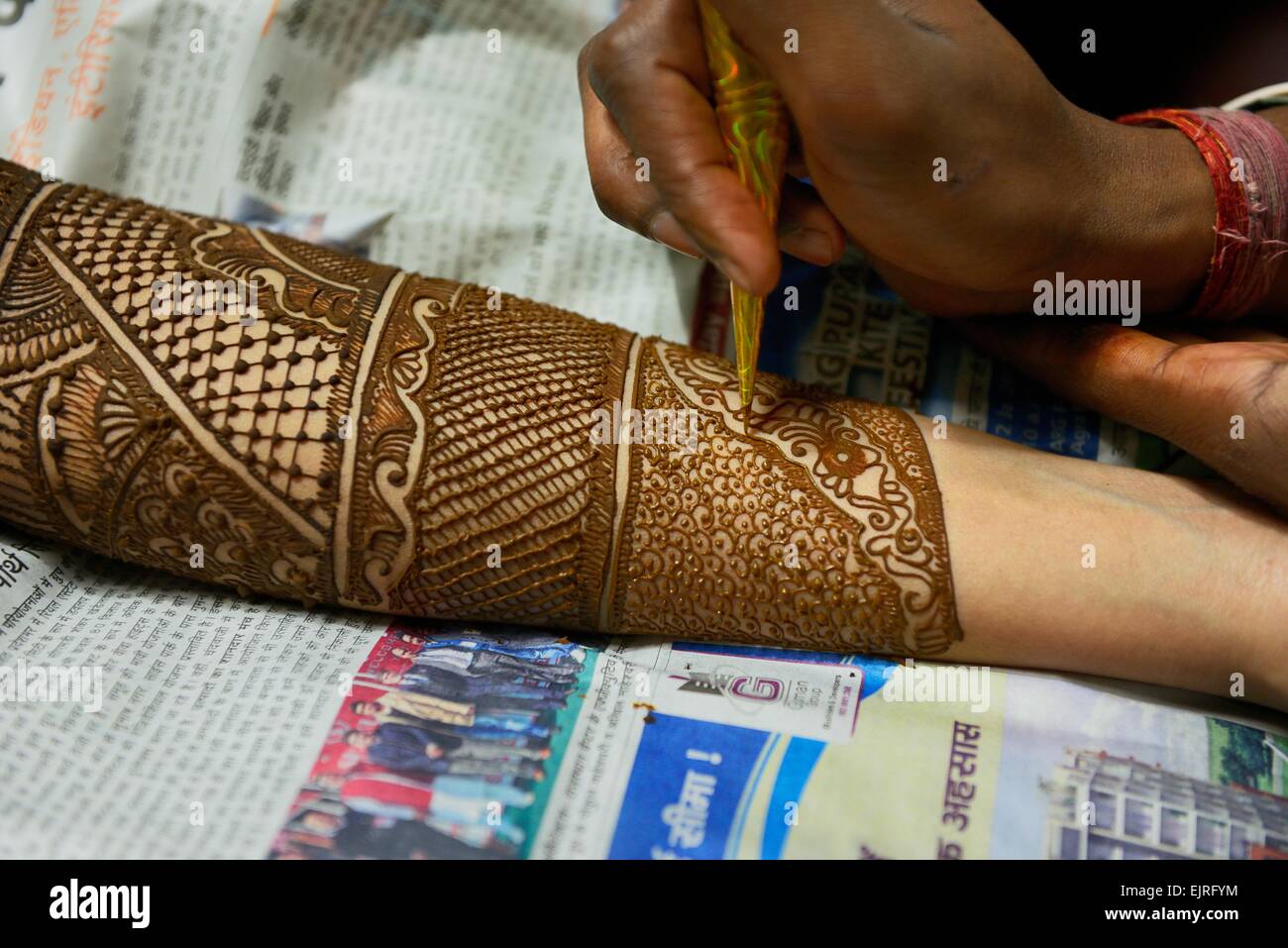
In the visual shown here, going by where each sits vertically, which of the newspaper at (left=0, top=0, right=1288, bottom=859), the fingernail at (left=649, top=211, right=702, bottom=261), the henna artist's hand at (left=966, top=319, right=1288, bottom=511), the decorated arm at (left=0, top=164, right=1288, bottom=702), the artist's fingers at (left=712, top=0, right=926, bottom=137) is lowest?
the newspaper at (left=0, top=0, right=1288, bottom=859)

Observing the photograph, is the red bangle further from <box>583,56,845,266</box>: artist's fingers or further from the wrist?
<box>583,56,845,266</box>: artist's fingers

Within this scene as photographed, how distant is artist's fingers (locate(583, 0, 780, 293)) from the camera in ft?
2.68

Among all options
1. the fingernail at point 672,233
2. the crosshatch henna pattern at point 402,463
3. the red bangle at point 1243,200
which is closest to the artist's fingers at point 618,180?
the fingernail at point 672,233

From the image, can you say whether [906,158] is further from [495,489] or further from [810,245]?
[495,489]

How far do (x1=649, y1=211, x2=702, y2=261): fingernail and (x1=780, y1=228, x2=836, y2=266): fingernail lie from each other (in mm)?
93

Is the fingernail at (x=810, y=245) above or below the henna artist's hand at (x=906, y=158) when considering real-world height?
below

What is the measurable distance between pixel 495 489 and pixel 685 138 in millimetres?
336

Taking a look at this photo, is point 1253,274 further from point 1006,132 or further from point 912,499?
point 912,499

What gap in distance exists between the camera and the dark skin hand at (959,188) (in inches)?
31.5

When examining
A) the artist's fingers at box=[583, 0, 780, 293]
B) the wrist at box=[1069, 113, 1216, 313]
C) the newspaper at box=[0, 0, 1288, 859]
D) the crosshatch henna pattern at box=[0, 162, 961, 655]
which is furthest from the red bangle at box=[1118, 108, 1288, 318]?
the artist's fingers at box=[583, 0, 780, 293]

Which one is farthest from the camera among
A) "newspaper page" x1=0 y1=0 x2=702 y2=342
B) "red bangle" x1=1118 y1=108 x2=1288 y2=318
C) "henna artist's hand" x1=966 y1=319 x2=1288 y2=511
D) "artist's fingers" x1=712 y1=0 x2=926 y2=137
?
"newspaper page" x1=0 y1=0 x2=702 y2=342

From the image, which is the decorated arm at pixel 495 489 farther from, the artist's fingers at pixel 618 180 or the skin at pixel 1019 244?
the artist's fingers at pixel 618 180

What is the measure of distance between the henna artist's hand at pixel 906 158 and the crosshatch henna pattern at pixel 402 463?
18cm

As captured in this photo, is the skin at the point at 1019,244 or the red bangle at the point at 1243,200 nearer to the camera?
the skin at the point at 1019,244
